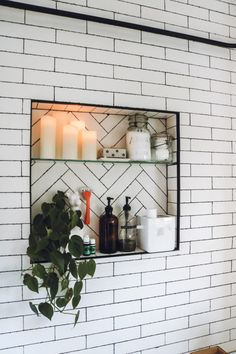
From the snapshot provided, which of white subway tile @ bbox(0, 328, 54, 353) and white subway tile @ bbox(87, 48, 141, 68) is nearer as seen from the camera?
white subway tile @ bbox(0, 328, 54, 353)

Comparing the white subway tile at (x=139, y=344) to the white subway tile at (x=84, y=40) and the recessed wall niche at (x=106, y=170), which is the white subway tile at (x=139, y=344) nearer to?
the recessed wall niche at (x=106, y=170)

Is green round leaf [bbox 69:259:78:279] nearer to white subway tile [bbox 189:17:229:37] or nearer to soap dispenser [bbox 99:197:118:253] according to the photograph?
soap dispenser [bbox 99:197:118:253]

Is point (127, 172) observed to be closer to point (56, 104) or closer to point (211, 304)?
point (56, 104)

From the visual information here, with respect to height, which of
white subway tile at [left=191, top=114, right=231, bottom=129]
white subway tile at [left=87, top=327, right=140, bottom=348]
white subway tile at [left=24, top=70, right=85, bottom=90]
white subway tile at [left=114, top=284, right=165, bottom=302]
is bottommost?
white subway tile at [left=87, top=327, right=140, bottom=348]

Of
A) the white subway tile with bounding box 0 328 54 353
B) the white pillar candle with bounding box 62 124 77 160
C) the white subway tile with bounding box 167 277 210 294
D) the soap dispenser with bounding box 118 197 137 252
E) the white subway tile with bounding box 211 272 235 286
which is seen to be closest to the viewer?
the white subway tile with bounding box 0 328 54 353

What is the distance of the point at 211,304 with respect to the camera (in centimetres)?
173

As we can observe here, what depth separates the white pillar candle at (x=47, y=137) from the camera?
1396 millimetres

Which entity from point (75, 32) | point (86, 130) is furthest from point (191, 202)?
point (75, 32)

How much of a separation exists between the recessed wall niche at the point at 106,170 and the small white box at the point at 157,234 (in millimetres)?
63

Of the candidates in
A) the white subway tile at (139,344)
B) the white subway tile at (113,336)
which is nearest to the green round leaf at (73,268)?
the white subway tile at (113,336)

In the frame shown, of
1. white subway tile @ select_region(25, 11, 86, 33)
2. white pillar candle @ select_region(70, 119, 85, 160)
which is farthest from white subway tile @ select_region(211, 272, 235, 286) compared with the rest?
white subway tile @ select_region(25, 11, 86, 33)

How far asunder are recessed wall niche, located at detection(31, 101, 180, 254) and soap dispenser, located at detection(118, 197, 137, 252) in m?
0.06

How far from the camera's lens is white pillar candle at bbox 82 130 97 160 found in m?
1.45

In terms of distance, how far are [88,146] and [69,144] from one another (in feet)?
0.30
